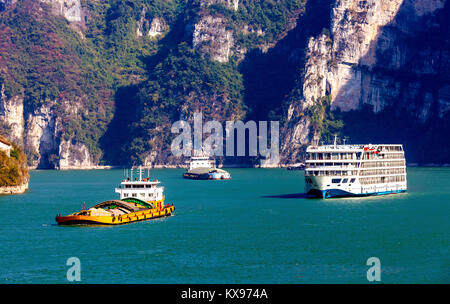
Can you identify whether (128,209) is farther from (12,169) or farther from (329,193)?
(12,169)

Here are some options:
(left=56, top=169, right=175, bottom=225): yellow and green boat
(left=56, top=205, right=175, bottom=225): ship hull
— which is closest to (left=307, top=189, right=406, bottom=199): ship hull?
(left=56, top=169, right=175, bottom=225): yellow and green boat

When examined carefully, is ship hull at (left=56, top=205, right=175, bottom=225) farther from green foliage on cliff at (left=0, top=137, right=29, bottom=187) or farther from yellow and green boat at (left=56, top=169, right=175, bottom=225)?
green foliage on cliff at (left=0, top=137, right=29, bottom=187)

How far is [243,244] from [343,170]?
46.7 meters

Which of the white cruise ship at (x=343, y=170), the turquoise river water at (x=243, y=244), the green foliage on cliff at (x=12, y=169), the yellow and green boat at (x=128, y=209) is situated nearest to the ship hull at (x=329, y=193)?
the white cruise ship at (x=343, y=170)

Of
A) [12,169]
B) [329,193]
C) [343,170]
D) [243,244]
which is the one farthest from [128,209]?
[12,169]

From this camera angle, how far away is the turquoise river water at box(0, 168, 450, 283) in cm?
5931

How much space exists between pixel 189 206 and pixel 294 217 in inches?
942

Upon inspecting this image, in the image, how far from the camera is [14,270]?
199ft

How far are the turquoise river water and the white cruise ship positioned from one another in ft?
9.27

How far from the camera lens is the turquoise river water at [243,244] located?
59312mm

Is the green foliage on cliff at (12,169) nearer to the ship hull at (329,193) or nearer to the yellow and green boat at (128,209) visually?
the yellow and green boat at (128,209)
